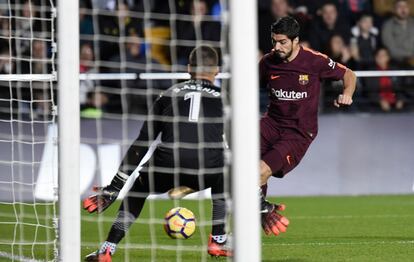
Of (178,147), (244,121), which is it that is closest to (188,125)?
(178,147)

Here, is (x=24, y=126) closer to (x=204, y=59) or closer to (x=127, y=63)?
(x=127, y=63)

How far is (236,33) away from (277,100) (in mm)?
4240

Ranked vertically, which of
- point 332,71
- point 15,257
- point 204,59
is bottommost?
point 15,257

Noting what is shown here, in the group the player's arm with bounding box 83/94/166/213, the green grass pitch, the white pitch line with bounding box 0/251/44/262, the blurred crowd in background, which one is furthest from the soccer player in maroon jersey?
the blurred crowd in background

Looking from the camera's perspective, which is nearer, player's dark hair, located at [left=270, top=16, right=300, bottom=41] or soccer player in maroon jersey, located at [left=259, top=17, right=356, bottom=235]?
player's dark hair, located at [left=270, top=16, right=300, bottom=41]

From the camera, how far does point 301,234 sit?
36.0 ft

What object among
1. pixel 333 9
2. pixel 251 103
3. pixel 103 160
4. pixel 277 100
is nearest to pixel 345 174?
pixel 333 9

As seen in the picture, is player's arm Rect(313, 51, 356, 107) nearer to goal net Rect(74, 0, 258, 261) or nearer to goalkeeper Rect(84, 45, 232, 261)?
goalkeeper Rect(84, 45, 232, 261)

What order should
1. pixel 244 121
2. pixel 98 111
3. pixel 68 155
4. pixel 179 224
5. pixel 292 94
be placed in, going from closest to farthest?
pixel 244 121
pixel 68 155
pixel 179 224
pixel 292 94
pixel 98 111

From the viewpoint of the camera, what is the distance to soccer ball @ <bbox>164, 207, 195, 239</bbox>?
28.8 ft

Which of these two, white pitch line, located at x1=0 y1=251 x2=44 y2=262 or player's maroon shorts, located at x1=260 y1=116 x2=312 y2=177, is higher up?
player's maroon shorts, located at x1=260 y1=116 x2=312 y2=177

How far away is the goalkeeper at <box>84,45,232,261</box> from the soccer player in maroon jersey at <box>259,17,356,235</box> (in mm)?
791

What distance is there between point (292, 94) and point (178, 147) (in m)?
1.46

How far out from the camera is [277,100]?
959cm
